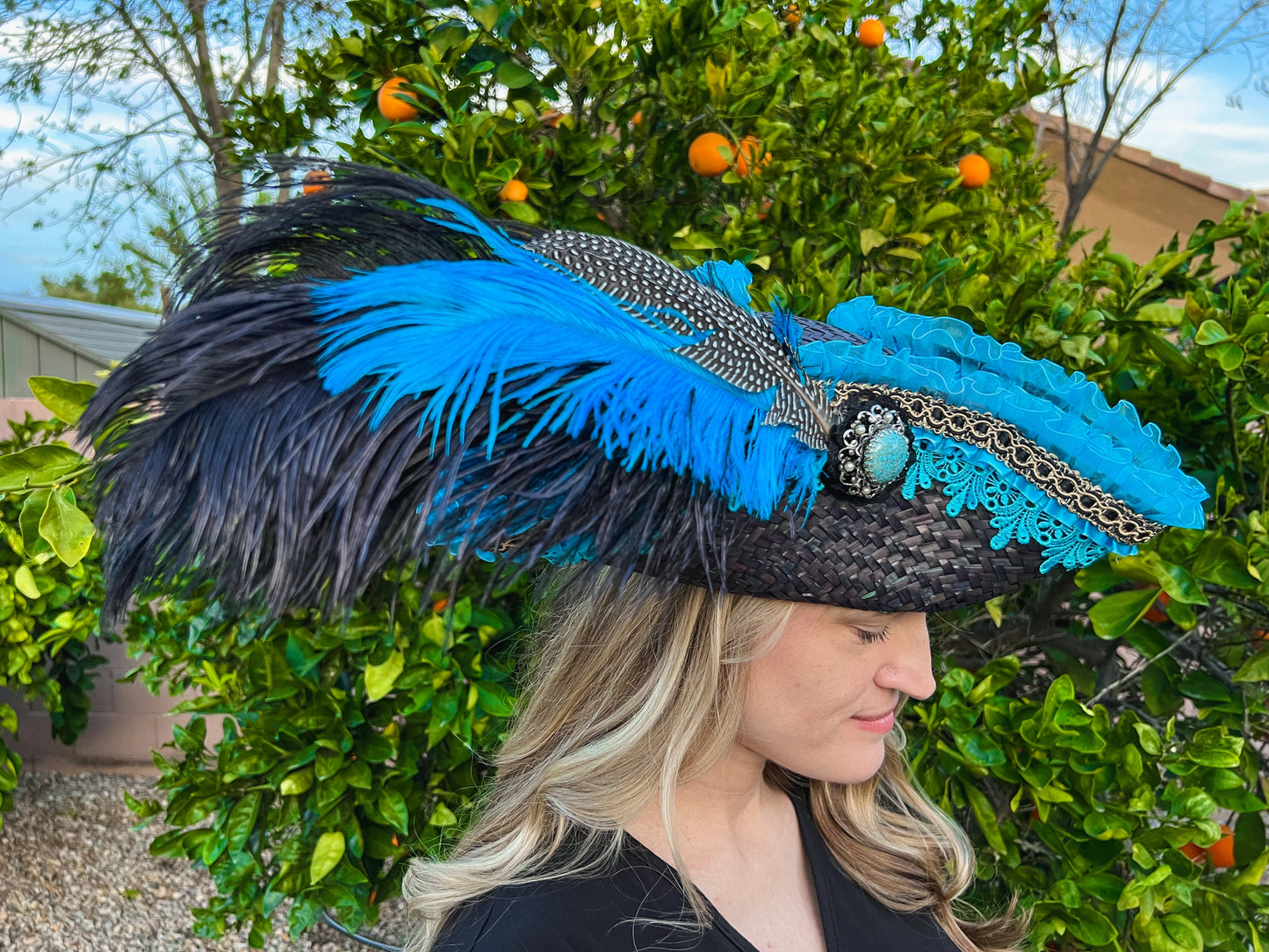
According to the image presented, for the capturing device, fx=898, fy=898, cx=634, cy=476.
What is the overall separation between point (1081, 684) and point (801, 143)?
54.3 inches

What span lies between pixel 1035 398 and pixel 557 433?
0.59m

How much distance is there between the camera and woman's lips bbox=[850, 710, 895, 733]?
4.02 ft

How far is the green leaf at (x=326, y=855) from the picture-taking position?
1900mm

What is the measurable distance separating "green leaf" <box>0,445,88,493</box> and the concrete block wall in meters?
3.88

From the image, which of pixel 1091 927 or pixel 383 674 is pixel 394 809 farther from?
pixel 1091 927

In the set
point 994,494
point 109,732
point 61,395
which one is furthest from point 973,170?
point 109,732

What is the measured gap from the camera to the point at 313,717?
6.23 ft

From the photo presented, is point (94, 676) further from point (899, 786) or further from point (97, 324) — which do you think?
point (899, 786)

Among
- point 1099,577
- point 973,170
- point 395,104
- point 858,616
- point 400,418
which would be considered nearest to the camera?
point 400,418

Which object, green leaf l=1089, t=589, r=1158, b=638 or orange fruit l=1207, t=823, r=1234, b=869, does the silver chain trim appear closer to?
green leaf l=1089, t=589, r=1158, b=638

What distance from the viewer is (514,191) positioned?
1.77 metres

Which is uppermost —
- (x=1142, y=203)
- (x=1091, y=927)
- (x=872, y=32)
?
(x=872, y=32)

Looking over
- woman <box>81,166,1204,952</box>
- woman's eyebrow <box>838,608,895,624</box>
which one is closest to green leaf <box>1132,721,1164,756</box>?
woman <box>81,166,1204,952</box>

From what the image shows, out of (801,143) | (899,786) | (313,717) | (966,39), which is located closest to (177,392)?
(313,717)
